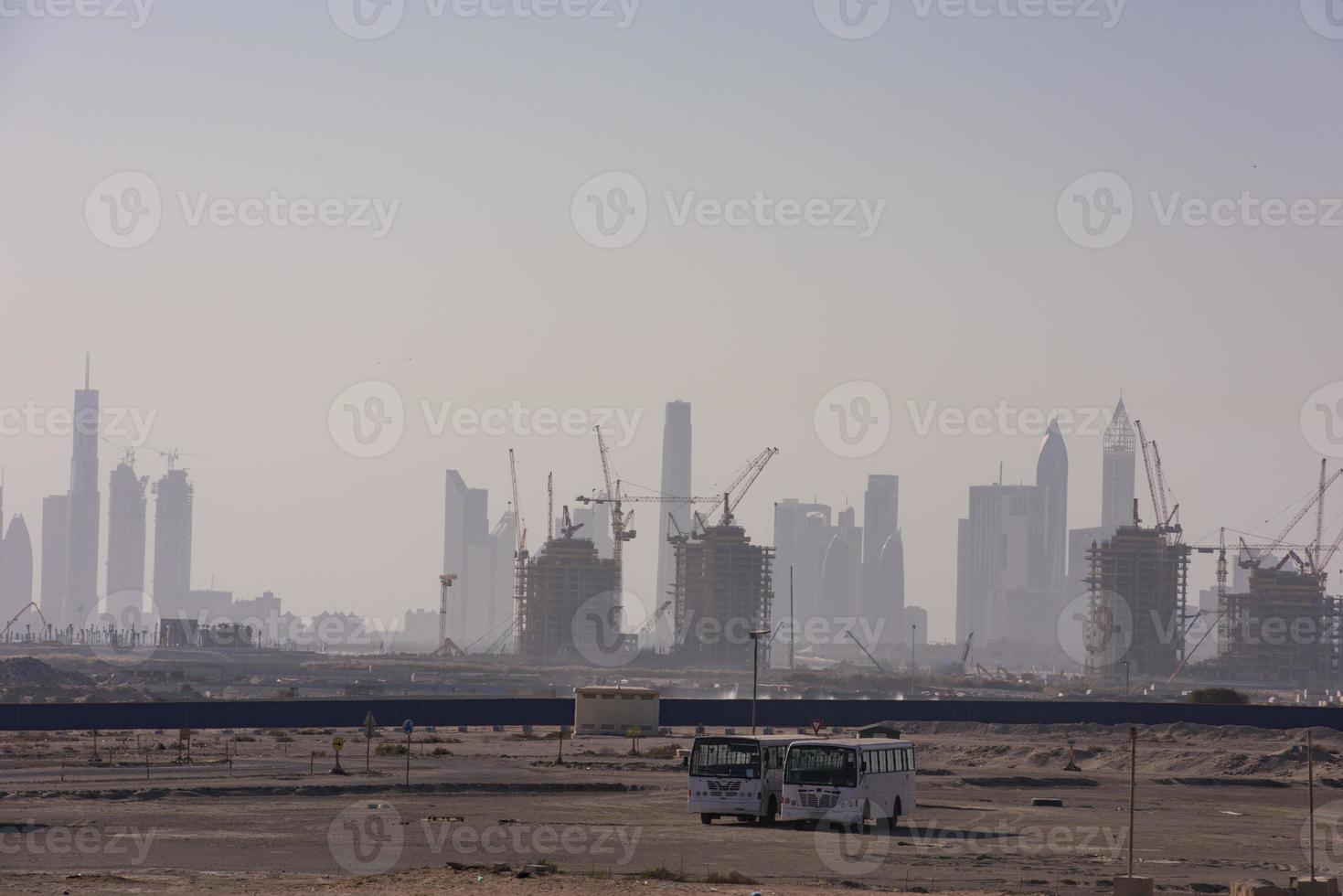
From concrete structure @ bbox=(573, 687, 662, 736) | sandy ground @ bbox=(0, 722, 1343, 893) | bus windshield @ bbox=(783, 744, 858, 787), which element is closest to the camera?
sandy ground @ bbox=(0, 722, 1343, 893)

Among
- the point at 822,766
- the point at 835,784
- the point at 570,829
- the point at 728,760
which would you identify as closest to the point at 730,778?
the point at 728,760

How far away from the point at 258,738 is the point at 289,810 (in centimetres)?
3376

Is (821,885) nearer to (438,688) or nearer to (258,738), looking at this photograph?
(258,738)

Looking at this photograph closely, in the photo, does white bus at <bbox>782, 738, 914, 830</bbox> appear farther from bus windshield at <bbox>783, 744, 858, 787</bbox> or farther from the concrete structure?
the concrete structure

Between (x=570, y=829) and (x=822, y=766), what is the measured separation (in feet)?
19.2

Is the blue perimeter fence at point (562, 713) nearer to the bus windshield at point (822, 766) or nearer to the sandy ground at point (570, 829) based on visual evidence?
the sandy ground at point (570, 829)

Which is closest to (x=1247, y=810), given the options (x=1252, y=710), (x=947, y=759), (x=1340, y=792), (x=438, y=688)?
(x=1340, y=792)

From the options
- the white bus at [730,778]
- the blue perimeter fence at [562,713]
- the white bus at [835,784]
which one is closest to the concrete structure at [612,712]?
the blue perimeter fence at [562,713]

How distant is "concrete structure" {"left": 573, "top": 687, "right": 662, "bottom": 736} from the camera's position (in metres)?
81.4

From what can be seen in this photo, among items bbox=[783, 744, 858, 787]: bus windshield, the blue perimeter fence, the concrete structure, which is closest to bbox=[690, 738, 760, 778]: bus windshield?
bbox=[783, 744, 858, 787]: bus windshield

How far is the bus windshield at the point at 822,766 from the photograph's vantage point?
123ft

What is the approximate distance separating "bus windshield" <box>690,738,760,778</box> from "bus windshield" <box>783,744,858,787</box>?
4.69ft

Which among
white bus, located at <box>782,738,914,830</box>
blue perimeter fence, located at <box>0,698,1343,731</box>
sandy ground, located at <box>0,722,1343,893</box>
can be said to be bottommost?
blue perimeter fence, located at <box>0,698,1343,731</box>

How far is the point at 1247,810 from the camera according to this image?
47.9 meters
